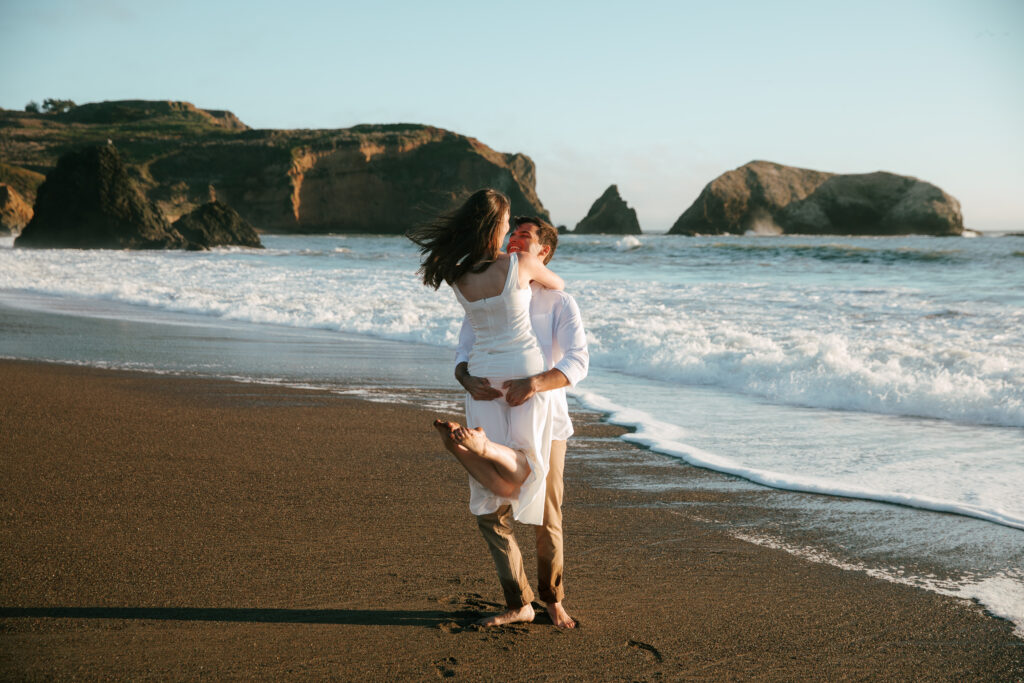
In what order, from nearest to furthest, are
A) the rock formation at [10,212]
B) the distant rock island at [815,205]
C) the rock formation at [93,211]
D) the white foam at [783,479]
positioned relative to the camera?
the white foam at [783,479]
the rock formation at [93,211]
the rock formation at [10,212]
the distant rock island at [815,205]

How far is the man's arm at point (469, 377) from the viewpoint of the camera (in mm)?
2953

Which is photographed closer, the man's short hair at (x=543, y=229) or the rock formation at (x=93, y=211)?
the man's short hair at (x=543, y=229)

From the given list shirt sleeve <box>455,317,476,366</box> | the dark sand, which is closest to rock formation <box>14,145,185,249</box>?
the dark sand

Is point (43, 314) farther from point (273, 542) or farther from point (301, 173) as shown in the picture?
point (301, 173)

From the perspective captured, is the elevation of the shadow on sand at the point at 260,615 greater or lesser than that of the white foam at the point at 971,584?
lesser

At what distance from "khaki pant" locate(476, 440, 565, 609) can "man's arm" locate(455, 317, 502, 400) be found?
383mm

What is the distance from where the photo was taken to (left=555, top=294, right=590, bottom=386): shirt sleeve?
2.99 m

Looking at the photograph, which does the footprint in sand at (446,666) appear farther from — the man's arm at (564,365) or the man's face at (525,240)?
the man's face at (525,240)

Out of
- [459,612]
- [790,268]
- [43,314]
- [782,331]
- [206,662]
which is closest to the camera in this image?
[206,662]

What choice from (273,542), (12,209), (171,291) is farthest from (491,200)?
(12,209)

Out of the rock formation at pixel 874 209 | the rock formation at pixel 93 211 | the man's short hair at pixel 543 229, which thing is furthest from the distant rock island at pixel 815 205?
the man's short hair at pixel 543 229

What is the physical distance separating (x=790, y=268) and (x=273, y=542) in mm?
24731

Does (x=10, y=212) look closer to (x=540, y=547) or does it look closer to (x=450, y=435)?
(x=540, y=547)

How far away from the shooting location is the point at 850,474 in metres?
5.38
